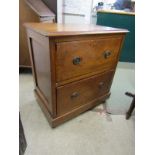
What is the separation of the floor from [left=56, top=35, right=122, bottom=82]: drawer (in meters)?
0.48

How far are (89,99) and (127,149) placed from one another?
0.53m

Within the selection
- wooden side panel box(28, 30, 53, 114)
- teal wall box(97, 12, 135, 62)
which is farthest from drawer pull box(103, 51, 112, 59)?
teal wall box(97, 12, 135, 62)

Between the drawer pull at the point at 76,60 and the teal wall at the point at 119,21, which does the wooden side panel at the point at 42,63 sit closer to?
the drawer pull at the point at 76,60

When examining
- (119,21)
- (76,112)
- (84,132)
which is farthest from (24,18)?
(119,21)

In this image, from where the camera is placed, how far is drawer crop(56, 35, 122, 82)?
101 cm

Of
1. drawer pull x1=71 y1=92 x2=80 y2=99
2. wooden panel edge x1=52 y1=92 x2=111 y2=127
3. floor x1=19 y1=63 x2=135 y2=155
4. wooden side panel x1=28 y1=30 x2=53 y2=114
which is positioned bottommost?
floor x1=19 y1=63 x2=135 y2=155

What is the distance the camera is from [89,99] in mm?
1468

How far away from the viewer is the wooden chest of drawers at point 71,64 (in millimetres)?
979

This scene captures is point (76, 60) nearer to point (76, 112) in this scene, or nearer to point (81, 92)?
point (81, 92)

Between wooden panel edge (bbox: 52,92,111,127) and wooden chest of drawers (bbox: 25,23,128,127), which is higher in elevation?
wooden chest of drawers (bbox: 25,23,128,127)

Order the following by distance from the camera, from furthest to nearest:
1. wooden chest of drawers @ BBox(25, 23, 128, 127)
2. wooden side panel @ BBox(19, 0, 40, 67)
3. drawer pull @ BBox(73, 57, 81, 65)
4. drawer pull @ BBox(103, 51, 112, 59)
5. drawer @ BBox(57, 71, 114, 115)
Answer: wooden side panel @ BBox(19, 0, 40, 67), drawer pull @ BBox(103, 51, 112, 59), drawer @ BBox(57, 71, 114, 115), drawer pull @ BBox(73, 57, 81, 65), wooden chest of drawers @ BBox(25, 23, 128, 127)

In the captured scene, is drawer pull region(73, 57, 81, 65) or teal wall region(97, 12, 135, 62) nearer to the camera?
drawer pull region(73, 57, 81, 65)

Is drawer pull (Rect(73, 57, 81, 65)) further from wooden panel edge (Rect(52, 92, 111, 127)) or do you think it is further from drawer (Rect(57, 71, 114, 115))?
wooden panel edge (Rect(52, 92, 111, 127))
